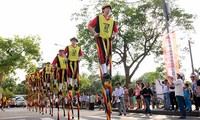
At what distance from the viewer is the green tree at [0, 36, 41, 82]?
42.8 m

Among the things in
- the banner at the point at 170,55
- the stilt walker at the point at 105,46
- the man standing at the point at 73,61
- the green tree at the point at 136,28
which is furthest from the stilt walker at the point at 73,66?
the green tree at the point at 136,28

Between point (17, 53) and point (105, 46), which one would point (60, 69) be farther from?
point (17, 53)

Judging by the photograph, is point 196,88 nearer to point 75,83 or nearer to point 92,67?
point 75,83

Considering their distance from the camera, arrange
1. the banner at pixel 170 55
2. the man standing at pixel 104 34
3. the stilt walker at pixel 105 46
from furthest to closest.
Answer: the banner at pixel 170 55
the man standing at pixel 104 34
the stilt walker at pixel 105 46

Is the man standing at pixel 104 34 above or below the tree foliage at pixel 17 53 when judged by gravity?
below

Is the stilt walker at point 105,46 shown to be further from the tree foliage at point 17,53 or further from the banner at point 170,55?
the tree foliage at point 17,53

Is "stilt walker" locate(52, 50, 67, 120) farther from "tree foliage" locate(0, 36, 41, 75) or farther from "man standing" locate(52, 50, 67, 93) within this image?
"tree foliage" locate(0, 36, 41, 75)

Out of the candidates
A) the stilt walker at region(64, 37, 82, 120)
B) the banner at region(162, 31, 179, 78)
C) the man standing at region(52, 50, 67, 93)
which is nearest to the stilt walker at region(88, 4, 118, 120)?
the stilt walker at region(64, 37, 82, 120)

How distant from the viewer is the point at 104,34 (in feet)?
21.5

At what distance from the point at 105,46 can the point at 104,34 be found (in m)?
0.38

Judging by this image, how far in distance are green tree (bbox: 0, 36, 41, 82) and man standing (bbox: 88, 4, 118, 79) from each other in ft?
125

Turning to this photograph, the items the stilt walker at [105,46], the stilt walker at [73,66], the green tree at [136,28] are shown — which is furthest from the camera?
the green tree at [136,28]

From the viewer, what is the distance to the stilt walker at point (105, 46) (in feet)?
19.5

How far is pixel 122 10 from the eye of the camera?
38.6 m
